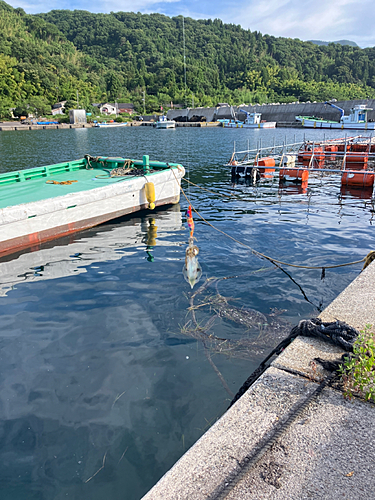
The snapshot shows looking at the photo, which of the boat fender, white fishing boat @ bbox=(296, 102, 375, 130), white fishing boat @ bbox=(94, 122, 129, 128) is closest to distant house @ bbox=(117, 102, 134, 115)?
white fishing boat @ bbox=(94, 122, 129, 128)

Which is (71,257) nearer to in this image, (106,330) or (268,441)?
(106,330)

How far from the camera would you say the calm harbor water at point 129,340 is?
412cm

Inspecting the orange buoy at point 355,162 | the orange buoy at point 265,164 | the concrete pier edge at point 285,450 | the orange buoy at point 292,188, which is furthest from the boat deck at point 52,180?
the orange buoy at point 355,162

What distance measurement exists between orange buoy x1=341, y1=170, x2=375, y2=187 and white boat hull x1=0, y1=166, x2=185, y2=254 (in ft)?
38.7

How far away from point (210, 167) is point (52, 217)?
70.3ft

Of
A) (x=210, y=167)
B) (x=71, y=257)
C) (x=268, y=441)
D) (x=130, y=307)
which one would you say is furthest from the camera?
(x=210, y=167)

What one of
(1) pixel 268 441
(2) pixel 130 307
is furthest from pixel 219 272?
(1) pixel 268 441

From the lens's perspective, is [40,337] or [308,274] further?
[308,274]

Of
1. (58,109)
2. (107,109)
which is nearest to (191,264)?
(58,109)

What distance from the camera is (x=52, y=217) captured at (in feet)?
39.1

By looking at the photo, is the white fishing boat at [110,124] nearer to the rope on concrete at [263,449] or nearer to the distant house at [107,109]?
the distant house at [107,109]

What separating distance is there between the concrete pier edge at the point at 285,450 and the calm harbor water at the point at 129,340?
1.23 meters

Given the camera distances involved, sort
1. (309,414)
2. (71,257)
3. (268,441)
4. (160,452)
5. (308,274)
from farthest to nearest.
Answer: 1. (71,257)
2. (308,274)
3. (160,452)
4. (309,414)
5. (268,441)

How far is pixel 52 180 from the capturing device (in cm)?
1538
